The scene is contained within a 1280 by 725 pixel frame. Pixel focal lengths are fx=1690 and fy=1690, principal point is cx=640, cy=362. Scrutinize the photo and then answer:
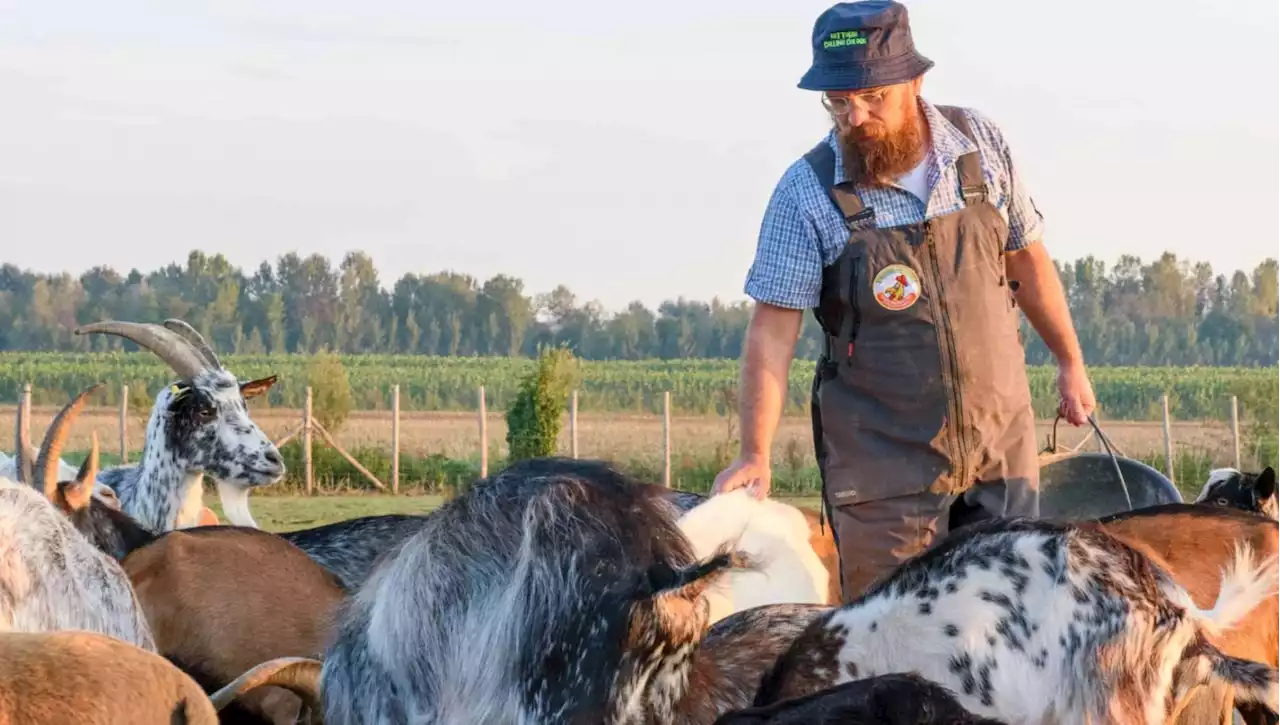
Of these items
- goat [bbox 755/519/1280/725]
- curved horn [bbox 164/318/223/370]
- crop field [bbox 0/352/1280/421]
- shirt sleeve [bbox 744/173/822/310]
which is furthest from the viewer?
crop field [bbox 0/352/1280/421]

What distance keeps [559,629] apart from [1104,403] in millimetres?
56895

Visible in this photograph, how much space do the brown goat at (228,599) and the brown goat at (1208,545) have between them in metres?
2.57

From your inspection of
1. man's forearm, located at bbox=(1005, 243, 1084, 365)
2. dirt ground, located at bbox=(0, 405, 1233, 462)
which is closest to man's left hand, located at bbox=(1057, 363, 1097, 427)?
man's forearm, located at bbox=(1005, 243, 1084, 365)

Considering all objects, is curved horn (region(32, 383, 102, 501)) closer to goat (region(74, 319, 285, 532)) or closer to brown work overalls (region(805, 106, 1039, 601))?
goat (region(74, 319, 285, 532))

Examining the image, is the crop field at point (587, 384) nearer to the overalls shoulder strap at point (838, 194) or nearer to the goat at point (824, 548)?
the goat at point (824, 548)

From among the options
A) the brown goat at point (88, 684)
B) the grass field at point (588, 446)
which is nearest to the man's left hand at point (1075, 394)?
the brown goat at point (88, 684)

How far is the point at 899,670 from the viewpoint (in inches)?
139

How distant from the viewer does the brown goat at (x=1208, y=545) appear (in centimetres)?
500

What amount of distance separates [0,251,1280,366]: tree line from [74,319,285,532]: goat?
79.4 m

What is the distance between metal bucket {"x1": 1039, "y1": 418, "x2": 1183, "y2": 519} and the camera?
251 inches

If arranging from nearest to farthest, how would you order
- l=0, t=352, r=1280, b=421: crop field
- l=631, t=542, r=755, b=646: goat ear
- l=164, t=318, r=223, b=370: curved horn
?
l=631, t=542, r=755, b=646: goat ear → l=164, t=318, r=223, b=370: curved horn → l=0, t=352, r=1280, b=421: crop field

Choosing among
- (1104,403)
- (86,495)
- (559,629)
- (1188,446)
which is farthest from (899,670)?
(1104,403)

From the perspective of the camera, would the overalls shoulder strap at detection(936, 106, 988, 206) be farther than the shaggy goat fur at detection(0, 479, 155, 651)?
Yes

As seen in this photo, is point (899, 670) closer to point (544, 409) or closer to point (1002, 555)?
point (1002, 555)
